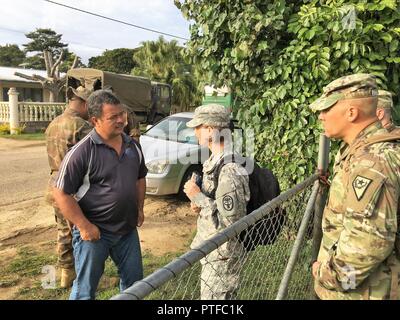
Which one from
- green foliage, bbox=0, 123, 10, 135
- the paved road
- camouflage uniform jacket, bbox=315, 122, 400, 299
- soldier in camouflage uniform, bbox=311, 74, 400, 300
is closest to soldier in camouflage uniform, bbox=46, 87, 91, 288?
soldier in camouflage uniform, bbox=311, 74, 400, 300

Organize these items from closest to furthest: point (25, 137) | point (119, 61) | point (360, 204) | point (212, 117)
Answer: point (360, 204) < point (212, 117) < point (25, 137) < point (119, 61)

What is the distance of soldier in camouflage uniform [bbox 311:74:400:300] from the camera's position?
1.53 m

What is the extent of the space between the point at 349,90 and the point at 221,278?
1266 millimetres

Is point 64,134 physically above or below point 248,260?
above

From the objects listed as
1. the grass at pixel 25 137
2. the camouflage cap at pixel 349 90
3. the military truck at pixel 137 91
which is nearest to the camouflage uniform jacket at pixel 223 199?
the camouflage cap at pixel 349 90

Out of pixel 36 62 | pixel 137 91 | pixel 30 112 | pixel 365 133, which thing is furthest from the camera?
pixel 36 62

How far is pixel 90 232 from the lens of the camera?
2596mm

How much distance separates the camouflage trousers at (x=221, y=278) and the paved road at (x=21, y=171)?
521 centimetres

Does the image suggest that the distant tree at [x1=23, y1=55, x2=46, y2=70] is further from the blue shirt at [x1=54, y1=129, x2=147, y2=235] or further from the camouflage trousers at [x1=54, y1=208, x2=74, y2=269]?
the blue shirt at [x1=54, y1=129, x2=147, y2=235]

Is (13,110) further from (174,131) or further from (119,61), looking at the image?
(119,61)

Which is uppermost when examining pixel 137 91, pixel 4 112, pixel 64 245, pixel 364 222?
pixel 137 91

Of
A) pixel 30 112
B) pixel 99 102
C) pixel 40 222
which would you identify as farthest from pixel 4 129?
pixel 99 102

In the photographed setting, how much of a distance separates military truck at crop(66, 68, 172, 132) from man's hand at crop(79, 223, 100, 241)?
12992 mm
